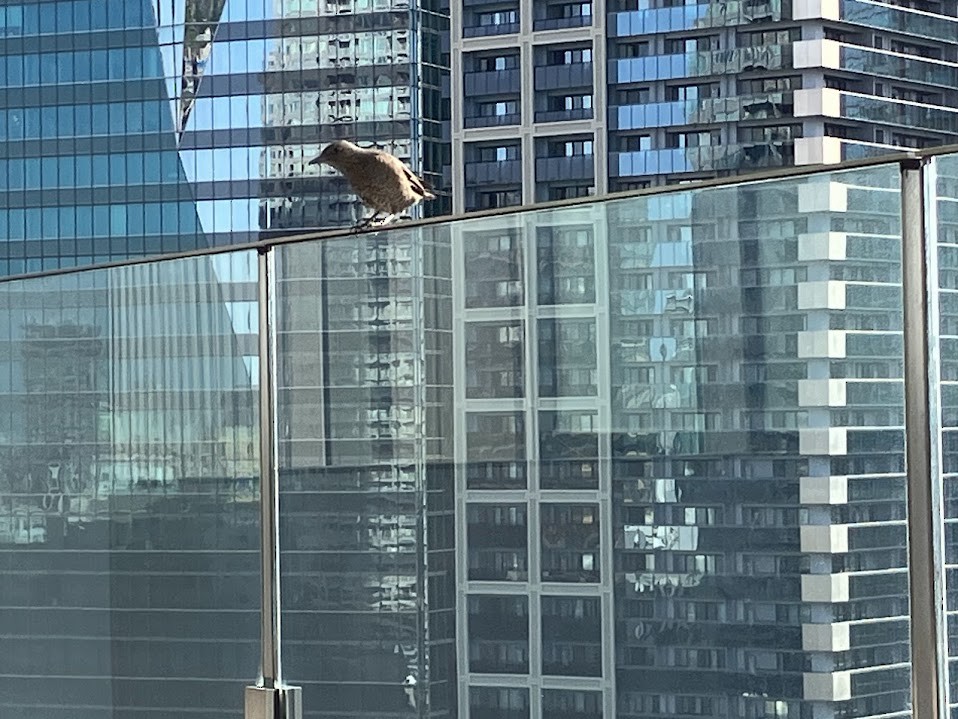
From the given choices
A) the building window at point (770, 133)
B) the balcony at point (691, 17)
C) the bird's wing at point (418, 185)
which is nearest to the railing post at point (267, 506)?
the bird's wing at point (418, 185)

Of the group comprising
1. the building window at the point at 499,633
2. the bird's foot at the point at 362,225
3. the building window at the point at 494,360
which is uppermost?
the bird's foot at the point at 362,225

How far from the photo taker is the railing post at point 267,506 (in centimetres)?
145

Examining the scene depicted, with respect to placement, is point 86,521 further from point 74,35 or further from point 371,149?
point 74,35

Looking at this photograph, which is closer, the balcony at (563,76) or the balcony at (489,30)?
the balcony at (489,30)

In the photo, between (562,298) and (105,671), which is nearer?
(562,298)

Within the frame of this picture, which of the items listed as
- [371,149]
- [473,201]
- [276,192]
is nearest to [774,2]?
[473,201]

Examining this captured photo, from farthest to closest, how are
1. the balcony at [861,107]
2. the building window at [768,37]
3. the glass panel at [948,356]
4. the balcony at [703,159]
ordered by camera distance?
the building window at [768,37], the balcony at [703,159], the balcony at [861,107], the glass panel at [948,356]

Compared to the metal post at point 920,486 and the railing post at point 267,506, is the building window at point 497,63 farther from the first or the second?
the metal post at point 920,486

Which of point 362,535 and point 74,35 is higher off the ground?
point 74,35

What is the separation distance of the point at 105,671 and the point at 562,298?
0.62 metres

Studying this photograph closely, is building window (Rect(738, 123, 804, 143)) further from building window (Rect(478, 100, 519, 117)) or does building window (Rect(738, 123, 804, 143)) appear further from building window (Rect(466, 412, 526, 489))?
building window (Rect(466, 412, 526, 489))

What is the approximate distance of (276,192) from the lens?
883 inches

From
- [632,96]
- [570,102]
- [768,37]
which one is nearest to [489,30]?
[570,102]

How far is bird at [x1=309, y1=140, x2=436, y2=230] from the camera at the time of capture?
174 centimetres
